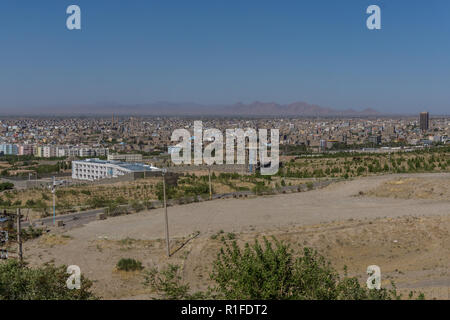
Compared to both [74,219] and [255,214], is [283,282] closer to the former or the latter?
[255,214]

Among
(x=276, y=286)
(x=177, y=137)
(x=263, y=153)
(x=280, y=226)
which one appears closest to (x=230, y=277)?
(x=276, y=286)

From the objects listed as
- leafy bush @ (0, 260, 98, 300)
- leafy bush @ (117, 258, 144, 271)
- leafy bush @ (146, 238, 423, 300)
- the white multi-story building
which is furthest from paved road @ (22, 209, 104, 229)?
the white multi-story building

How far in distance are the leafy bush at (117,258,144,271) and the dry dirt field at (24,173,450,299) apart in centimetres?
30

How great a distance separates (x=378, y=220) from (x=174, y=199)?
613 inches

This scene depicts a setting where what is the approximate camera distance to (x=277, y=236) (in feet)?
72.1

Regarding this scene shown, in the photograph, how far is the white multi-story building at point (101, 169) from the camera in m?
59.8

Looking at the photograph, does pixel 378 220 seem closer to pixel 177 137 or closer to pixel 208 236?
pixel 208 236

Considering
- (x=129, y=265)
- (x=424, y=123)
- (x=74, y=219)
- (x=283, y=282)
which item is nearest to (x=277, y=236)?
(x=129, y=265)

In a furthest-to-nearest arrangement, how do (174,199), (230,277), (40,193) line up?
(40,193), (174,199), (230,277)

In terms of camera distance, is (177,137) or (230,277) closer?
(230,277)

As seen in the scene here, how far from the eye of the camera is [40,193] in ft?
140

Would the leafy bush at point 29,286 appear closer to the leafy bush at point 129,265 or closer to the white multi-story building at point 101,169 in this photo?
the leafy bush at point 129,265

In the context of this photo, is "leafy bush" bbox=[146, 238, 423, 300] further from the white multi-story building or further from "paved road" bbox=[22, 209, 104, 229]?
the white multi-story building

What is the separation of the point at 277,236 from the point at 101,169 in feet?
160
